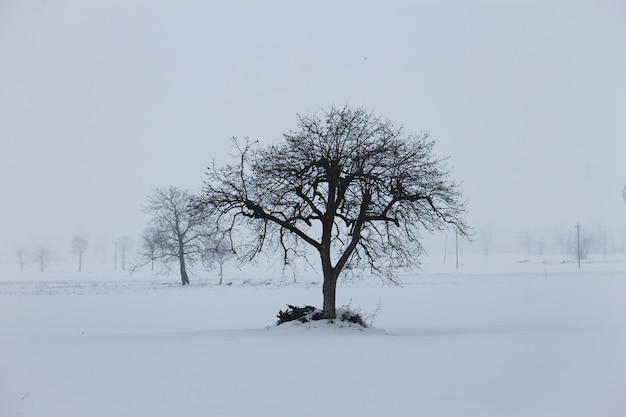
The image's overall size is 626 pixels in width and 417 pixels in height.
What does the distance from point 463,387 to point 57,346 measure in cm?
1230

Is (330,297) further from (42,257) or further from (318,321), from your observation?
(42,257)

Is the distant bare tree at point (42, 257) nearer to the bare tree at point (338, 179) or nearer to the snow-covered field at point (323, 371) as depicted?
the snow-covered field at point (323, 371)

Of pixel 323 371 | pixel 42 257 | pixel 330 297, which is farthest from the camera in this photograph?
pixel 42 257

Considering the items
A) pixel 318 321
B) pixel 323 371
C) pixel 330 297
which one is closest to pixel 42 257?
pixel 330 297

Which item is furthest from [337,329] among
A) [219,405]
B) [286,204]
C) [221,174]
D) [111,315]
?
[111,315]

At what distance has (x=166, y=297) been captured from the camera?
42.0 meters

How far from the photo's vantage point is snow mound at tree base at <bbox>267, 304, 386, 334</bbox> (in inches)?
778

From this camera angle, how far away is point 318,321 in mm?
20266

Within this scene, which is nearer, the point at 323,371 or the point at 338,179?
the point at 323,371

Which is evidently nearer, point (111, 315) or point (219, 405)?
point (219, 405)

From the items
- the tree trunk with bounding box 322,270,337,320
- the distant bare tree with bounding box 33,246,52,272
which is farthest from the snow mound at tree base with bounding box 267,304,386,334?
the distant bare tree with bounding box 33,246,52,272

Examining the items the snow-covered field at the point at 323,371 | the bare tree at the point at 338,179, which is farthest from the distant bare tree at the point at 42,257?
the bare tree at the point at 338,179

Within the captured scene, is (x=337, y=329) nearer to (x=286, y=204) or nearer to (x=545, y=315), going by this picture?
(x=286, y=204)

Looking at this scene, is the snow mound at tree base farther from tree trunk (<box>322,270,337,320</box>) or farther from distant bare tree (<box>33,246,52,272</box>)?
distant bare tree (<box>33,246,52,272</box>)
